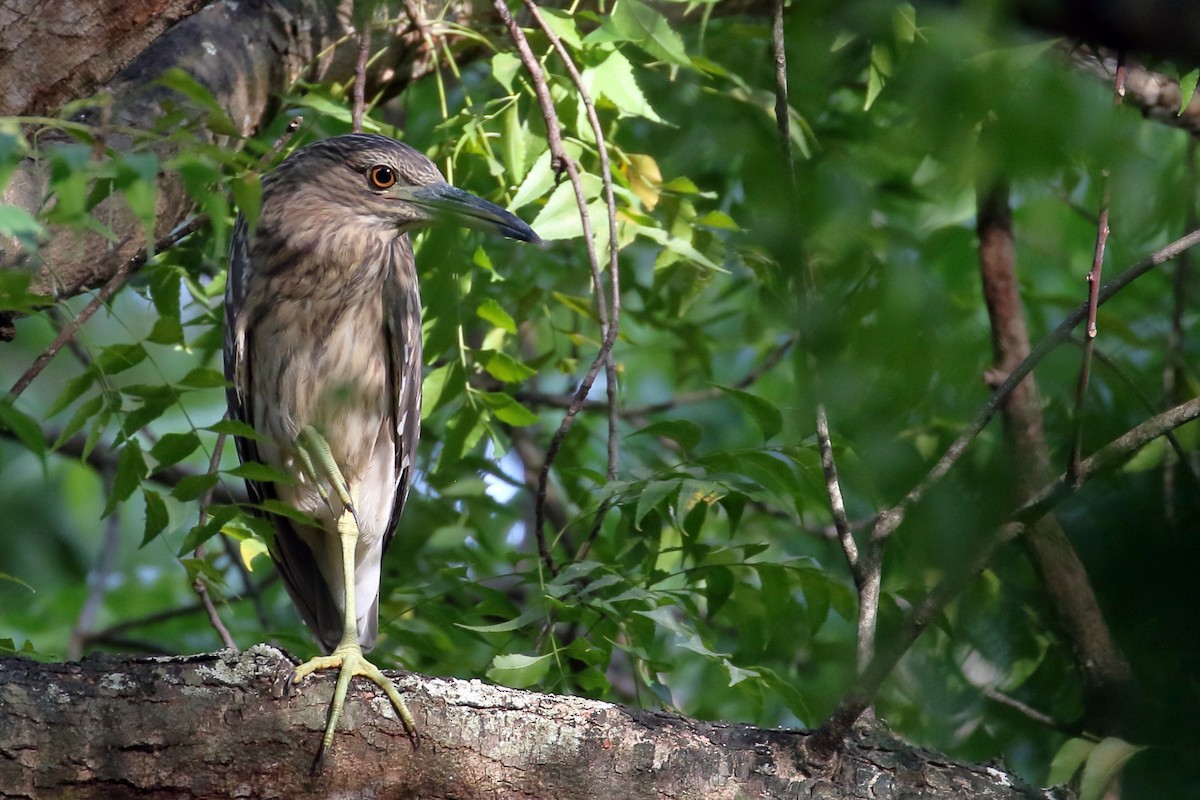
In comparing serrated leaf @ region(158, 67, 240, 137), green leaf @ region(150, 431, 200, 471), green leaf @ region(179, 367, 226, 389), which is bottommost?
green leaf @ region(150, 431, 200, 471)

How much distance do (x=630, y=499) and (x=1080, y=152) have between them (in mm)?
1768

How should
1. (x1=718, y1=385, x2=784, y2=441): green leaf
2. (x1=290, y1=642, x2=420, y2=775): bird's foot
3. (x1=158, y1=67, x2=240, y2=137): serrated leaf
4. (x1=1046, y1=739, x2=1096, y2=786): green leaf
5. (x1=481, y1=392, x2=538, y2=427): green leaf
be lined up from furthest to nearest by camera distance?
(x1=481, y1=392, x2=538, y2=427): green leaf < (x1=718, y1=385, x2=784, y2=441): green leaf < (x1=290, y1=642, x2=420, y2=775): bird's foot < (x1=158, y1=67, x2=240, y2=137): serrated leaf < (x1=1046, y1=739, x2=1096, y2=786): green leaf

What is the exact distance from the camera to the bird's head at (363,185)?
3.10 metres

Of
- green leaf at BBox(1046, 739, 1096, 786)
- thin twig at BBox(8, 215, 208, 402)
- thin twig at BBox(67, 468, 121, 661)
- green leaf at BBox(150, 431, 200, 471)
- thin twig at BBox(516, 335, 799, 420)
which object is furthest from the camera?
thin twig at BBox(67, 468, 121, 661)

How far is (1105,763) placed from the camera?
108 cm

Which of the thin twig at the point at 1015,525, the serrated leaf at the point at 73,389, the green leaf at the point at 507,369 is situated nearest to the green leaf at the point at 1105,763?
the thin twig at the point at 1015,525

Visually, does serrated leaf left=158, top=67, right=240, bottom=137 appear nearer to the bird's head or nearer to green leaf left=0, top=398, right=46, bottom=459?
green leaf left=0, top=398, right=46, bottom=459

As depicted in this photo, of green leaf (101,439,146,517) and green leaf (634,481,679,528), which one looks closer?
green leaf (101,439,146,517)

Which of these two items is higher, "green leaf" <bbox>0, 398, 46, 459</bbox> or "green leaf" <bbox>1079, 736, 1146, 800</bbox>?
"green leaf" <bbox>1079, 736, 1146, 800</bbox>

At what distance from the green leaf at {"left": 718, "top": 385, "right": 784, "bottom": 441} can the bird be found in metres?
1.02

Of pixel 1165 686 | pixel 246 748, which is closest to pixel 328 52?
pixel 246 748

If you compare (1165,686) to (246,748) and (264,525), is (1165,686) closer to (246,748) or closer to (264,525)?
(246,748)

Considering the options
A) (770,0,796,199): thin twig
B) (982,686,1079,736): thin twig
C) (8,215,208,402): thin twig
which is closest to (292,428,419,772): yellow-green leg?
(8,215,208,402): thin twig

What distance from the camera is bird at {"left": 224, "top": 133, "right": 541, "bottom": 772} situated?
318 cm
